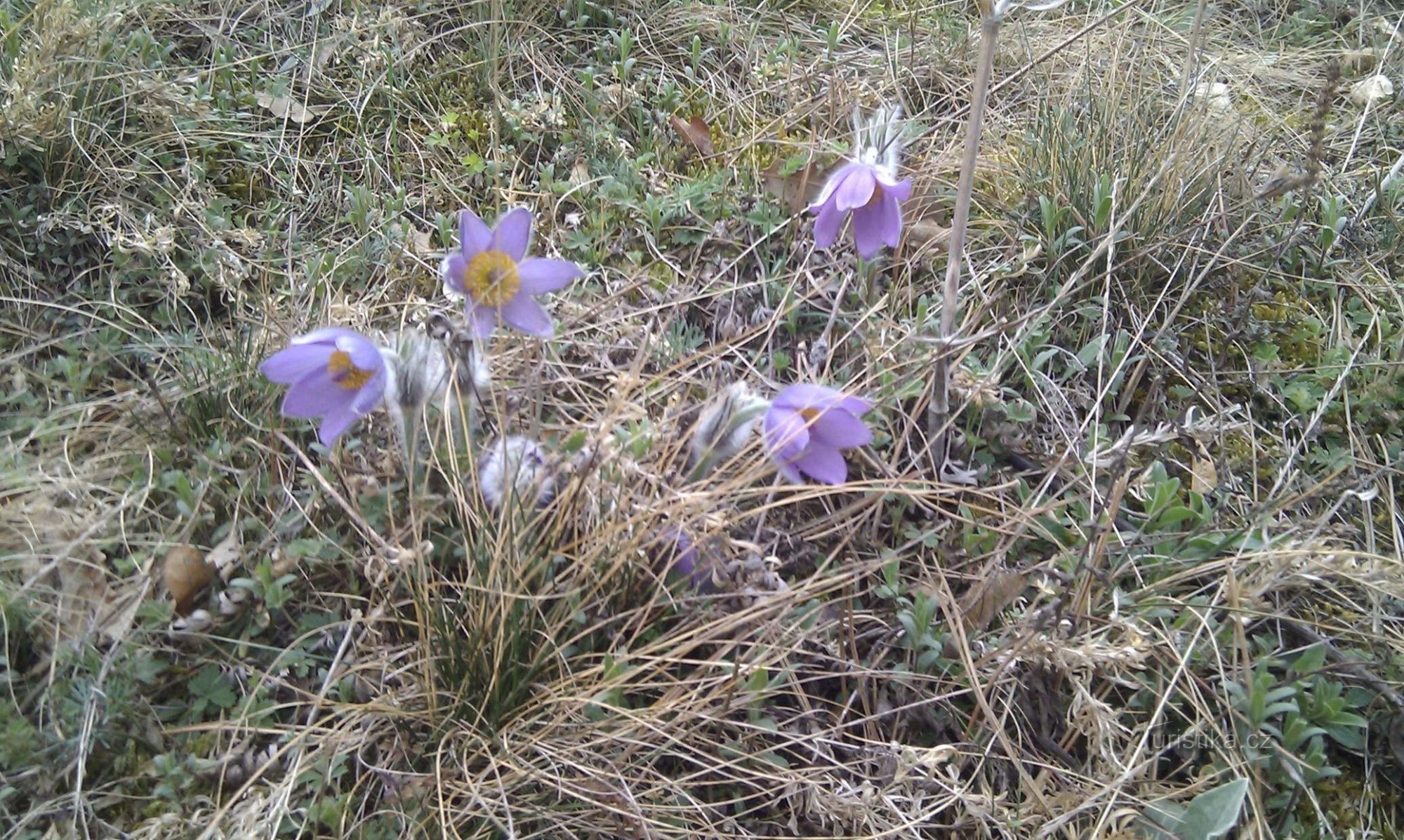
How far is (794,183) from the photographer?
7.27 feet

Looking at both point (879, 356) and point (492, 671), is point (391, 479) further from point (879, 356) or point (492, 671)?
point (879, 356)

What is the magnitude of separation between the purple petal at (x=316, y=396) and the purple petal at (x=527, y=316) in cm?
25

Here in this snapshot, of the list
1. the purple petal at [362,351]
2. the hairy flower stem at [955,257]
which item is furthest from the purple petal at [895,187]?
the purple petal at [362,351]

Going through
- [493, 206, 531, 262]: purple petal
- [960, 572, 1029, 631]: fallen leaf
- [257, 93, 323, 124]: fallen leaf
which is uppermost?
[493, 206, 531, 262]: purple petal

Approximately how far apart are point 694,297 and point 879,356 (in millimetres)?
395

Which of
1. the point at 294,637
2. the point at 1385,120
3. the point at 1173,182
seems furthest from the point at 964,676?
the point at 1385,120

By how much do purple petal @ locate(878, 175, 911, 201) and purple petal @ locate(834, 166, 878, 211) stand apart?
0.01m

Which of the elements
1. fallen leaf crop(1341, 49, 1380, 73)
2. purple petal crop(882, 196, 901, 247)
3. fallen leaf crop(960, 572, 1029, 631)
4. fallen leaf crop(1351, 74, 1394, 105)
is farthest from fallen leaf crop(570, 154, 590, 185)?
fallen leaf crop(1341, 49, 1380, 73)

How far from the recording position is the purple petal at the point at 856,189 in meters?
1.72

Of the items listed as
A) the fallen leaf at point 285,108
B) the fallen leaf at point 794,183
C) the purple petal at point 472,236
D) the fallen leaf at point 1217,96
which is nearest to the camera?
the purple petal at point 472,236

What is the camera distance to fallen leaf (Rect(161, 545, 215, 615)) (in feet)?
4.78

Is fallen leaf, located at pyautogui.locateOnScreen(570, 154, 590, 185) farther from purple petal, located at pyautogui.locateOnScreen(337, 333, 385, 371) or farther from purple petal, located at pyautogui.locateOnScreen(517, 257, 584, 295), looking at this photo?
purple petal, located at pyautogui.locateOnScreen(337, 333, 385, 371)

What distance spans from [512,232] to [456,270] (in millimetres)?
98

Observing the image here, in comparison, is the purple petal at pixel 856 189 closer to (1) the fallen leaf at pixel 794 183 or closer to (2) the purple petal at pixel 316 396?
(1) the fallen leaf at pixel 794 183
